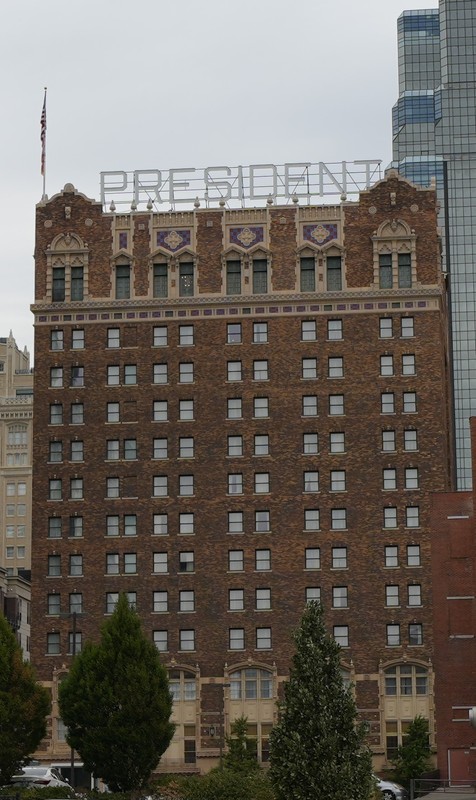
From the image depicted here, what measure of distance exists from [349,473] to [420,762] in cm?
2316

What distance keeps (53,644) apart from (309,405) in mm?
27251

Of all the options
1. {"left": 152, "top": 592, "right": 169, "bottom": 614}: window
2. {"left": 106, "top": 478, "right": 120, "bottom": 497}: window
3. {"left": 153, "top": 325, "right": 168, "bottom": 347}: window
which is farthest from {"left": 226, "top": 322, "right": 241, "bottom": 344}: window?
{"left": 152, "top": 592, "right": 169, "bottom": 614}: window

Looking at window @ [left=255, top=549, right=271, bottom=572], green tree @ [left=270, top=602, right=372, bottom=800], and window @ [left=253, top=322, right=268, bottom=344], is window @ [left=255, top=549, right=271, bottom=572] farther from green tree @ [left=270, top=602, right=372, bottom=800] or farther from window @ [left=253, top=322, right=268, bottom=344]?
green tree @ [left=270, top=602, right=372, bottom=800]

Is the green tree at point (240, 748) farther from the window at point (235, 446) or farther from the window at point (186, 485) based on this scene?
the window at point (235, 446)

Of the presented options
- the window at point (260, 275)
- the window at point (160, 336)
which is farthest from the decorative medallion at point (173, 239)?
the window at point (160, 336)

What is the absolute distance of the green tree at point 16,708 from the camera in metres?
94.3

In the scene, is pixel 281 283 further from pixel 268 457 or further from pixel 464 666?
pixel 464 666

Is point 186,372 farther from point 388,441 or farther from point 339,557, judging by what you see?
point 339,557

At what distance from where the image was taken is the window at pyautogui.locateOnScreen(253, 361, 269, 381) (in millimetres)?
133875

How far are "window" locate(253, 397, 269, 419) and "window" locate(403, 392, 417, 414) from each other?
10804 mm

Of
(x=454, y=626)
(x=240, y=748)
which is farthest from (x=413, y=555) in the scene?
(x=240, y=748)

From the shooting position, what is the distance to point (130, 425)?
134000 millimetres

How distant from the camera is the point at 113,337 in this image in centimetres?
13625

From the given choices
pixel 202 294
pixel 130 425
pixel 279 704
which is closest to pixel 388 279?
pixel 202 294
